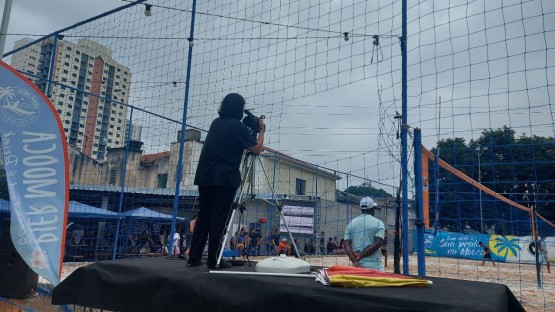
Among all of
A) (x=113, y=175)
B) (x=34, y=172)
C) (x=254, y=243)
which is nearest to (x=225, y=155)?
(x=34, y=172)

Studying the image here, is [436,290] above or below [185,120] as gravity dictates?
below

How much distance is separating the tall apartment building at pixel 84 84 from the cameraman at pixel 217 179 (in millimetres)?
5263

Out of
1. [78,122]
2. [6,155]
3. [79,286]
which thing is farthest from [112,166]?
[79,286]

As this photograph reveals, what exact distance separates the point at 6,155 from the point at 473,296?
16.5ft

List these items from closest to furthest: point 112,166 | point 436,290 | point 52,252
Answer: point 436,290, point 52,252, point 112,166

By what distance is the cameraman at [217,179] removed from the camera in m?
3.33

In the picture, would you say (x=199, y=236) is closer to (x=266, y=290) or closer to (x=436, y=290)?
(x=266, y=290)

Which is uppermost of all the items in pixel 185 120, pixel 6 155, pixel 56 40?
pixel 56 40

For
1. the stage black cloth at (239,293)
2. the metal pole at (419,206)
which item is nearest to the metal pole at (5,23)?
the stage black cloth at (239,293)

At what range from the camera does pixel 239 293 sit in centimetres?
263

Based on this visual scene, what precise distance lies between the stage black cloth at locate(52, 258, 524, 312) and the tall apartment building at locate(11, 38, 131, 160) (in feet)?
18.3

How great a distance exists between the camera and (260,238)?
57.2ft

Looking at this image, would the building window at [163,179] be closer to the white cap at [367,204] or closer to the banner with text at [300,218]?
the banner with text at [300,218]

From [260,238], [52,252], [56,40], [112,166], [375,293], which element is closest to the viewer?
[375,293]
